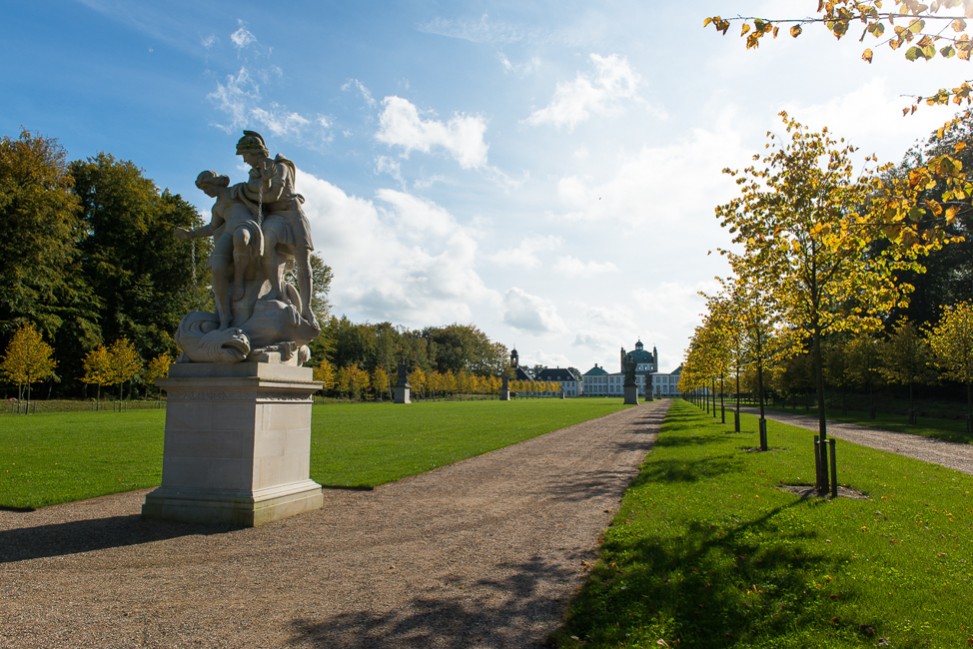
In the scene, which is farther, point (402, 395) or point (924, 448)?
point (402, 395)

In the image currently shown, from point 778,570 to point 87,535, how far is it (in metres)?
6.73

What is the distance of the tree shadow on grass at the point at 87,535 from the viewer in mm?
5754

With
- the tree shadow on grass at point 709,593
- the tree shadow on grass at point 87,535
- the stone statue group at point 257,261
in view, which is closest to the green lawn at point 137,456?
the tree shadow on grass at point 87,535

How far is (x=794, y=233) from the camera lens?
36.0 feet

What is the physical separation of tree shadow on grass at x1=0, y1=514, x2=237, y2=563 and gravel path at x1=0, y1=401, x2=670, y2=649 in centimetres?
2

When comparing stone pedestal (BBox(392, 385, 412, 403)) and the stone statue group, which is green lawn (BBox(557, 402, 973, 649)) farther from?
stone pedestal (BBox(392, 385, 412, 403))

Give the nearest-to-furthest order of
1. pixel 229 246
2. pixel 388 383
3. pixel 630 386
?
pixel 229 246, pixel 630 386, pixel 388 383

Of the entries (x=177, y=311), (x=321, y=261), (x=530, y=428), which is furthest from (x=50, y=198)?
(x=530, y=428)

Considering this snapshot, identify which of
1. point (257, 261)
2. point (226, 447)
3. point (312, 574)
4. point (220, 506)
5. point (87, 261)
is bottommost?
point (312, 574)

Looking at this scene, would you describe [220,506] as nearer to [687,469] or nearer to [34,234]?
[687,469]

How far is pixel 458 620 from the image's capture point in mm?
4141

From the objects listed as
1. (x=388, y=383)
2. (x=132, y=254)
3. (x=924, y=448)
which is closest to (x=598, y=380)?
(x=388, y=383)

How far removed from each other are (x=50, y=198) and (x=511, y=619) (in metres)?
39.6

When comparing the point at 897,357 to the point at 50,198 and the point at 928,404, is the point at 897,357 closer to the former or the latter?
the point at 928,404
